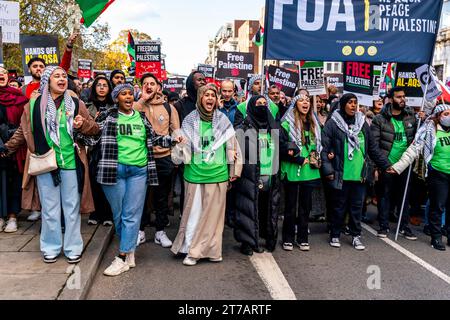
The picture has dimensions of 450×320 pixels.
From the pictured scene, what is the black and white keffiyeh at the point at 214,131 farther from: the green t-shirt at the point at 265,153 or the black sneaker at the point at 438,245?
the black sneaker at the point at 438,245

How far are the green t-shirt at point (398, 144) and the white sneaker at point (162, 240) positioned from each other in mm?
3433

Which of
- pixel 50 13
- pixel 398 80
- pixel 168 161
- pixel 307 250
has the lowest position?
pixel 307 250

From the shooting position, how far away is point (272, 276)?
5125 mm

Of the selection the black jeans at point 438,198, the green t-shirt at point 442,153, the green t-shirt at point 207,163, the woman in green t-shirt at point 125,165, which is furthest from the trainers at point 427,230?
the woman in green t-shirt at point 125,165

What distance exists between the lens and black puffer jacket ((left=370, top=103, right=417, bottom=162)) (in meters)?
6.92

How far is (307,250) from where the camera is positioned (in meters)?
6.17

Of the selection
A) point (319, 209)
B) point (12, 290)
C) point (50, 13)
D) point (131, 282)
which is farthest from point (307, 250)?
point (50, 13)

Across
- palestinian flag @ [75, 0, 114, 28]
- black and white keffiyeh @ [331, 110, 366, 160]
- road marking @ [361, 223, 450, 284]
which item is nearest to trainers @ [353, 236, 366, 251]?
road marking @ [361, 223, 450, 284]

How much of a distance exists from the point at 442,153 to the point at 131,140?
4.23 meters

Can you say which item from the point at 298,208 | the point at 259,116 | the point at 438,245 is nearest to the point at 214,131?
the point at 259,116

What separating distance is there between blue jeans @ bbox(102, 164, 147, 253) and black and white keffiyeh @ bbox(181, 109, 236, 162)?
683 mm
